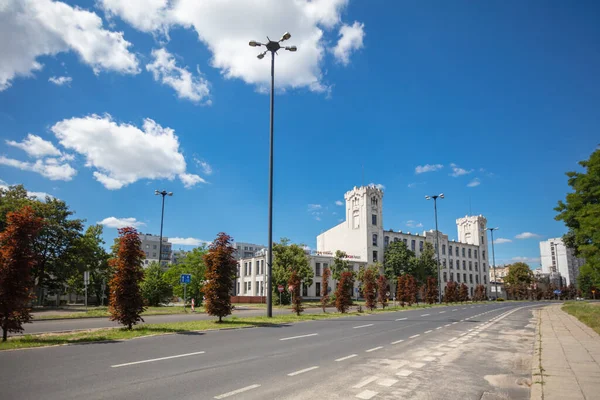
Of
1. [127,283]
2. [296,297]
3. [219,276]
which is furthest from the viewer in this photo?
[296,297]

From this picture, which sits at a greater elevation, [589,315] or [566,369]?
[566,369]

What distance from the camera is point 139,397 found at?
6285 mm

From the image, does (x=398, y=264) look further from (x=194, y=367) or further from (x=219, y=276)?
(x=194, y=367)

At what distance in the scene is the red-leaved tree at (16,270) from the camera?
12.1m

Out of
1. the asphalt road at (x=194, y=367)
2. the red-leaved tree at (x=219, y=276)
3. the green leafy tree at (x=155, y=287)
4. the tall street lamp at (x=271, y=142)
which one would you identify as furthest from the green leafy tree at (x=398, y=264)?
the asphalt road at (x=194, y=367)

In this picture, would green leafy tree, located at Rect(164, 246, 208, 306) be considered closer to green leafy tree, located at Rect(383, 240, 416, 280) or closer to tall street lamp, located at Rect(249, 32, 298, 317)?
tall street lamp, located at Rect(249, 32, 298, 317)

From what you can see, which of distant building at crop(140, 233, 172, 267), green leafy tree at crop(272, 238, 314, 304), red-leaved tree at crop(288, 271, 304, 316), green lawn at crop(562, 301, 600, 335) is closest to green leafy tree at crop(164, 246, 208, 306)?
green leafy tree at crop(272, 238, 314, 304)

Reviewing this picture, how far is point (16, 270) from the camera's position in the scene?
12336 mm

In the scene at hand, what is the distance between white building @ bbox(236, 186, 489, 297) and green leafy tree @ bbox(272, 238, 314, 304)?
14671 mm

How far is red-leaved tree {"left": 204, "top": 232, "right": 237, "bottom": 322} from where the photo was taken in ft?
63.4

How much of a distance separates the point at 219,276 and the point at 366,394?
45.7 feet

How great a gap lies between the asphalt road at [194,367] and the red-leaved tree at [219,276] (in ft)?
17.0

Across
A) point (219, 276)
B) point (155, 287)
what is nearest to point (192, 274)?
A: point (155, 287)

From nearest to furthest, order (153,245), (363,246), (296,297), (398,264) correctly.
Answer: (296,297), (398,264), (363,246), (153,245)
